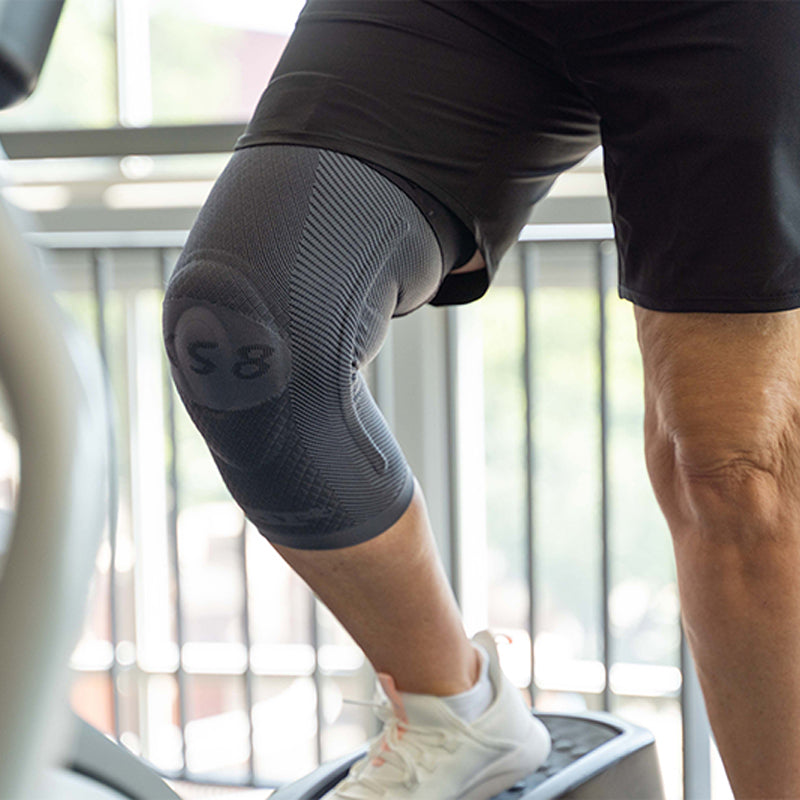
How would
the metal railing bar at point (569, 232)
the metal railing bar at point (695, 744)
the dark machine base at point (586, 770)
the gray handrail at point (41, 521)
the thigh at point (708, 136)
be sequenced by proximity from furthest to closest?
the metal railing bar at point (695, 744) → the metal railing bar at point (569, 232) → the dark machine base at point (586, 770) → the thigh at point (708, 136) → the gray handrail at point (41, 521)

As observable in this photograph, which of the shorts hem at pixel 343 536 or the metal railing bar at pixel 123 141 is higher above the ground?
the metal railing bar at pixel 123 141

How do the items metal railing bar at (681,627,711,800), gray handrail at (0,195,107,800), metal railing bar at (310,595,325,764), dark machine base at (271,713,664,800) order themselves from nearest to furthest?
gray handrail at (0,195,107,800)
dark machine base at (271,713,664,800)
metal railing bar at (681,627,711,800)
metal railing bar at (310,595,325,764)

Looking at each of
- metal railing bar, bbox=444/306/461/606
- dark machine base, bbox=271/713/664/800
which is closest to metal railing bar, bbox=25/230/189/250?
metal railing bar, bbox=444/306/461/606

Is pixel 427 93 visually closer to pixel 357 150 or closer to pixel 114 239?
pixel 357 150

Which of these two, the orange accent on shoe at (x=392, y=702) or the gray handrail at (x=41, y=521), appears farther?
the orange accent on shoe at (x=392, y=702)

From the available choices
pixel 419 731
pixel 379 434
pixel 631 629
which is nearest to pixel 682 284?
pixel 379 434

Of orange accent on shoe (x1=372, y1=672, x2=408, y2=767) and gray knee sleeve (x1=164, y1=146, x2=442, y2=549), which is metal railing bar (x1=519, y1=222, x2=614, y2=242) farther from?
orange accent on shoe (x1=372, y1=672, x2=408, y2=767)

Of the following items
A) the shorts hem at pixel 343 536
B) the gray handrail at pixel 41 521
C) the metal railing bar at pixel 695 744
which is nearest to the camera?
the gray handrail at pixel 41 521

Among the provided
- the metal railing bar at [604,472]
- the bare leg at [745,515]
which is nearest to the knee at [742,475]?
the bare leg at [745,515]

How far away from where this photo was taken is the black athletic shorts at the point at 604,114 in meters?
0.79

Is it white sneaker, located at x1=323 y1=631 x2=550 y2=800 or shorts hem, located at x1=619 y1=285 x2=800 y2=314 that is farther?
white sneaker, located at x1=323 y1=631 x2=550 y2=800

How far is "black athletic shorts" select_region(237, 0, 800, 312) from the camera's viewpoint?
79cm

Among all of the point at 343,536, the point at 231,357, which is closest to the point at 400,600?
the point at 343,536

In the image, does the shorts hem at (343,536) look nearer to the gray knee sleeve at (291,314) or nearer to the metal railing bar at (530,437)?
the gray knee sleeve at (291,314)
